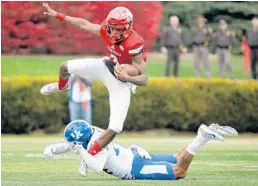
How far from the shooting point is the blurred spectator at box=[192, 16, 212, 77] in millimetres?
28219

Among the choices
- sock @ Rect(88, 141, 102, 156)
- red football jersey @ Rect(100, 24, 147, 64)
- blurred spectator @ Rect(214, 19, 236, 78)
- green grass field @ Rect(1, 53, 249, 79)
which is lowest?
green grass field @ Rect(1, 53, 249, 79)

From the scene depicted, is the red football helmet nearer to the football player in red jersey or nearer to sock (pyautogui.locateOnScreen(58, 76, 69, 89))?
the football player in red jersey

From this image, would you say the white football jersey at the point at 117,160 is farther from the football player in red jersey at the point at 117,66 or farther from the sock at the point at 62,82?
the sock at the point at 62,82

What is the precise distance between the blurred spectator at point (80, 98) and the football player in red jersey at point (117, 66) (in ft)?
24.1

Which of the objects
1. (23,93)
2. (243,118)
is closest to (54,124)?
(23,93)

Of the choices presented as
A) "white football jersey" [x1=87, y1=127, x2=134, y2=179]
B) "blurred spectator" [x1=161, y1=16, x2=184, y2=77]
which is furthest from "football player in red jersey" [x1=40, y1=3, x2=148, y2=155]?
"blurred spectator" [x1=161, y1=16, x2=184, y2=77]

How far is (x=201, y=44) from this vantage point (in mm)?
28672

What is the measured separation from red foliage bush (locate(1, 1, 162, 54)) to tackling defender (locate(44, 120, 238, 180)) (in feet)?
53.5

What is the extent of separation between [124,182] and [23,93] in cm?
1058

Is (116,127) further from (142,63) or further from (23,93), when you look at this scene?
(23,93)

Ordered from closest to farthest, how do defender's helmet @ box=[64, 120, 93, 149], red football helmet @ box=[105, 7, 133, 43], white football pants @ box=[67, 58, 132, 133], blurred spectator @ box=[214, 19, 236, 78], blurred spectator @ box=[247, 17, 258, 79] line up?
defender's helmet @ box=[64, 120, 93, 149] → red football helmet @ box=[105, 7, 133, 43] → white football pants @ box=[67, 58, 132, 133] → blurred spectator @ box=[247, 17, 258, 79] → blurred spectator @ box=[214, 19, 236, 78]

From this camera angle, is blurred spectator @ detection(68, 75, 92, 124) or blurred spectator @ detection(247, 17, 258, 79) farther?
blurred spectator @ detection(247, 17, 258, 79)

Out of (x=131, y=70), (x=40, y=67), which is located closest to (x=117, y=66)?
(x=131, y=70)

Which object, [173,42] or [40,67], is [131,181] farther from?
[40,67]
